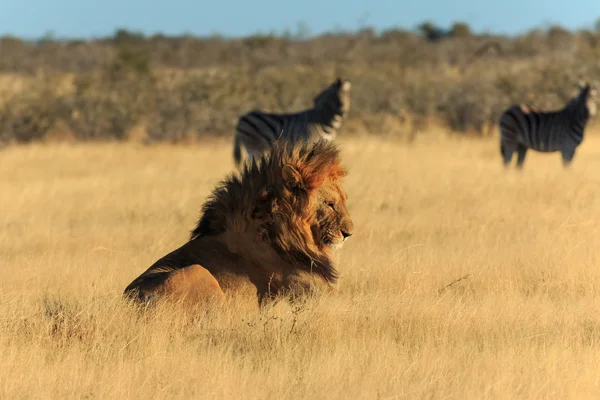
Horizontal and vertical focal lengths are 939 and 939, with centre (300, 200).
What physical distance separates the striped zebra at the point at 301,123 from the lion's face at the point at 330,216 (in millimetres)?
10503

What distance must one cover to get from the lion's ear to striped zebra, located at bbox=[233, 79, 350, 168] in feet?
34.9

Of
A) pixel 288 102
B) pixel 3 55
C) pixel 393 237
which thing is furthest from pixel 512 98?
pixel 3 55

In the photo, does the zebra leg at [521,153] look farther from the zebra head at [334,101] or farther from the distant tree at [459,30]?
the distant tree at [459,30]

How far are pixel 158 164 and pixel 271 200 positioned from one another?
40.7 feet

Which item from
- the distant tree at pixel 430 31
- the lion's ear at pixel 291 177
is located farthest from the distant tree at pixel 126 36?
the lion's ear at pixel 291 177

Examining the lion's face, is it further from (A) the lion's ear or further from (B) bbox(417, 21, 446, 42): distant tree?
(B) bbox(417, 21, 446, 42): distant tree

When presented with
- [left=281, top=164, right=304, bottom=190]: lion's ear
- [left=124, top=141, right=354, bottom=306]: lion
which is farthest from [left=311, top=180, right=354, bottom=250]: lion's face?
[left=281, top=164, right=304, bottom=190]: lion's ear

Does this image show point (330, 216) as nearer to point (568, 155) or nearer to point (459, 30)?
point (568, 155)

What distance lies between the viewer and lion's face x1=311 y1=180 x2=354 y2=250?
5.72 m

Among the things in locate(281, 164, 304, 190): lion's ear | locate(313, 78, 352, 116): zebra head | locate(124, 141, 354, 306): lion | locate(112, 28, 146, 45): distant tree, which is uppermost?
locate(112, 28, 146, 45): distant tree

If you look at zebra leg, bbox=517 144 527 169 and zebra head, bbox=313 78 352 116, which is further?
zebra leg, bbox=517 144 527 169

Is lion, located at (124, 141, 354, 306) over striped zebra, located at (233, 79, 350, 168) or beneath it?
beneath

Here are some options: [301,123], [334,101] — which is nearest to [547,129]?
[334,101]

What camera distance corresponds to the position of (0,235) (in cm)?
985
